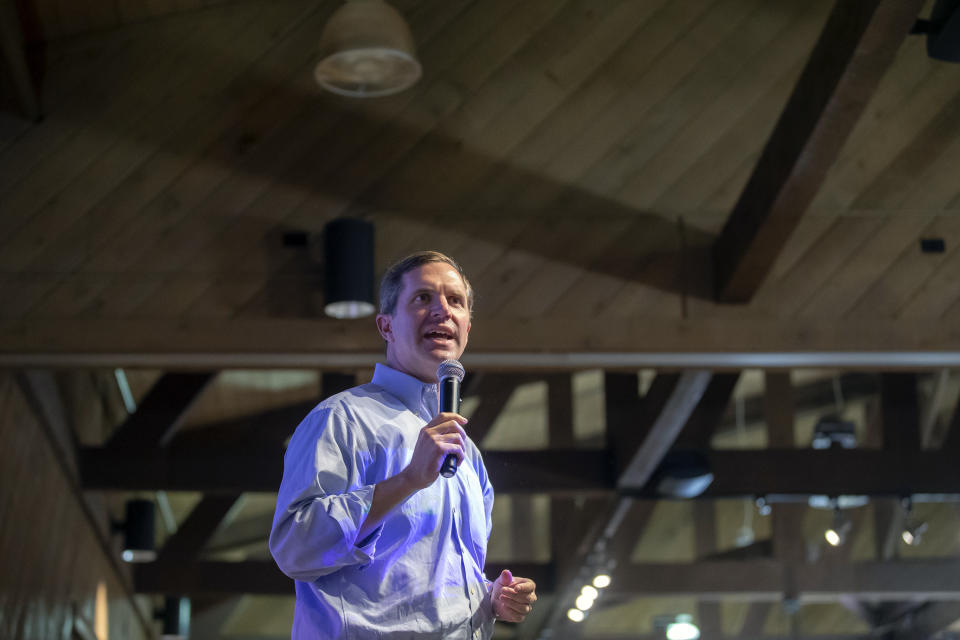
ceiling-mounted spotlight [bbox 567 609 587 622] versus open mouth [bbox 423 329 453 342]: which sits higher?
ceiling-mounted spotlight [bbox 567 609 587 622]

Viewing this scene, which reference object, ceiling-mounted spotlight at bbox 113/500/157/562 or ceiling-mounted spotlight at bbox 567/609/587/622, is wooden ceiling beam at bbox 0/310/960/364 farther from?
ceiling-mounted spotlight at bbox 567/609/587/622

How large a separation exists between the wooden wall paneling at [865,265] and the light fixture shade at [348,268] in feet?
6.50

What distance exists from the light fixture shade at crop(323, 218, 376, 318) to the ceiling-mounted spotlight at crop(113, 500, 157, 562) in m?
3.43

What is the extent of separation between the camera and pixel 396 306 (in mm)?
2256

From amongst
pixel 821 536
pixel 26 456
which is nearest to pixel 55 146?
pixel 26 456

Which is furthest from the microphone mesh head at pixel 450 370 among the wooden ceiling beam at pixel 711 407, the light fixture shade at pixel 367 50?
the wooden ceiling beam at pixel 711 407

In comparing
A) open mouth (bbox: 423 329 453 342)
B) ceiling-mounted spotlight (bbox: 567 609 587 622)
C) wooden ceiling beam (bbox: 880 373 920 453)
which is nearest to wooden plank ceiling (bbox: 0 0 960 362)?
wooden ceiling beam (bbox: 880 373 920 453)

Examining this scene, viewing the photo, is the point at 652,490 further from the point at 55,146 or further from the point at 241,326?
the point at 55,146

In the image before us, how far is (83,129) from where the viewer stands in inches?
242

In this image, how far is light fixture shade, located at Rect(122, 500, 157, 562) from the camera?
8.50m

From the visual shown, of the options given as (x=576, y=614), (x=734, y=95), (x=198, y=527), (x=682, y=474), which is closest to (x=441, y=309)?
(x=734, y=95)

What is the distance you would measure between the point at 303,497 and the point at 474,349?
3.84 metres

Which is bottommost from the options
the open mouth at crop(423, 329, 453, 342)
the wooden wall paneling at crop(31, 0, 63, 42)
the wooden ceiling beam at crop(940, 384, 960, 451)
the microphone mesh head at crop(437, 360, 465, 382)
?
the microphone mesh head at crop(437, 360, 465, 382)

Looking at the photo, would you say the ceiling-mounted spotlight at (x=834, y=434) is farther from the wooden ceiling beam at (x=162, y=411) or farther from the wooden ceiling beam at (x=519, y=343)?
the wooden ceiling beam at (x=162, y=411)
